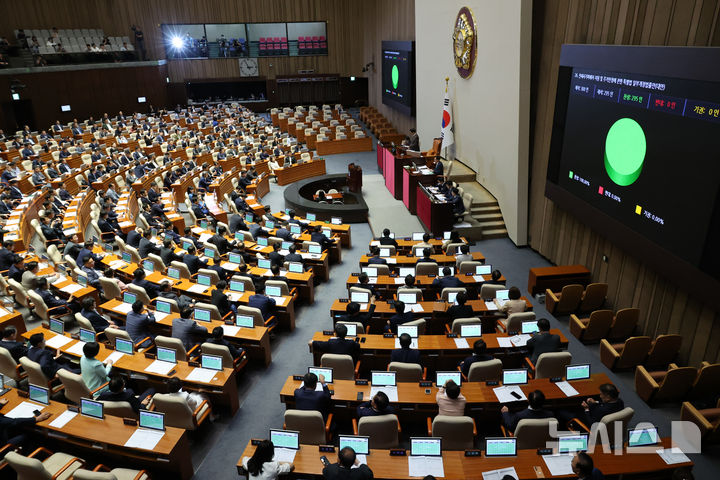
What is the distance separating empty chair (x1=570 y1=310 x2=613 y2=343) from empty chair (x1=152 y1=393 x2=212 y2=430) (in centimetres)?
628

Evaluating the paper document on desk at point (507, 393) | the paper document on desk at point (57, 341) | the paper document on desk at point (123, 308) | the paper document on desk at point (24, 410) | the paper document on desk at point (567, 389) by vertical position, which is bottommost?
the paper document on desk at point (123, 308)

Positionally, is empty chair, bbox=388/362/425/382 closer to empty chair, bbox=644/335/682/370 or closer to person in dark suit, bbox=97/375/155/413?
person in dark suit, bbox=97/375/155/413

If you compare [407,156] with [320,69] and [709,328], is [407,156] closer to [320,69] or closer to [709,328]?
[709,328]

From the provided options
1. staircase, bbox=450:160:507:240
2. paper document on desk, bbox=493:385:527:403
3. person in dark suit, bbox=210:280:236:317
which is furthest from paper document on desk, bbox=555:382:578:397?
staircase, bbox=450:160:507:240

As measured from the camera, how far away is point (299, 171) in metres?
19.4

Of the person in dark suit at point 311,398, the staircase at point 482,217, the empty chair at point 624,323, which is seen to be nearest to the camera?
the person in dark suit at point 311,398

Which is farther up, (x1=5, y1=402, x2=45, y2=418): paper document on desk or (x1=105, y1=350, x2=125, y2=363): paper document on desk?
(x1=5, y1=402, x2=45, y2=418): paper document on desk

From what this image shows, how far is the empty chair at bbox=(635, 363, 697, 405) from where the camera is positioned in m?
6.62

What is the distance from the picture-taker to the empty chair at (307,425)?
5465 mm

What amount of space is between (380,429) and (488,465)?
119cm

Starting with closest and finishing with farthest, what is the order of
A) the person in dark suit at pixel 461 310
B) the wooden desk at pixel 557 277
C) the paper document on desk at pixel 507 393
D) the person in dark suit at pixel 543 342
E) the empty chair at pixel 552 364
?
1. the paper document on desk at pixel 507 393
2. the empty chair at pixel 552 364
3. the person in dark suit at pixel 543 342
4. the person in dark suit at pixel 461 310
5. the wooden desk at pixel 557 277

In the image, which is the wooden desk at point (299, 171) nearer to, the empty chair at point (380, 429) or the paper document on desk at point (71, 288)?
the paper document on desk at point (71, 288)

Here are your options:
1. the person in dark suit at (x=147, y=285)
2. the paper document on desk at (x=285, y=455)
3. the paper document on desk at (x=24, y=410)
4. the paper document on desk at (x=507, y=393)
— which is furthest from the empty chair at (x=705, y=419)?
the person in dark suit at (x=147, y=285)

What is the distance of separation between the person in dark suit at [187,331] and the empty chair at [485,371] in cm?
398
